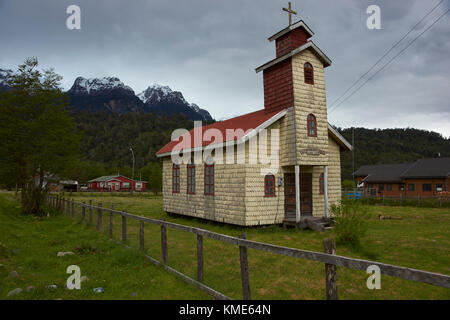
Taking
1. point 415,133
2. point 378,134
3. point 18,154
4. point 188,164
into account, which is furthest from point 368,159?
point 18,154

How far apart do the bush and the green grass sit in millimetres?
6213

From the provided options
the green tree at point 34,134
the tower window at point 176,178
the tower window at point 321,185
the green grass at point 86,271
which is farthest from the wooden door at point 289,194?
the green tree at point 34,134

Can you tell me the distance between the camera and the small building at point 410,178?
3844 centimetres

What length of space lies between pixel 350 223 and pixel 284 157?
191 inches

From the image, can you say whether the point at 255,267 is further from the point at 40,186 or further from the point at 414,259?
the point at 40,186

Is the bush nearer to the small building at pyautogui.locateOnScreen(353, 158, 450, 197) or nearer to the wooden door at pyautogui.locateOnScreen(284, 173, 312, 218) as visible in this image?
the wooden door at pyautogui.locateOnScreen(284, 173, 312, 218)

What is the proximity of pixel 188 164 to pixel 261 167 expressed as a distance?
5.43 metres

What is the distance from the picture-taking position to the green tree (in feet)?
56.2

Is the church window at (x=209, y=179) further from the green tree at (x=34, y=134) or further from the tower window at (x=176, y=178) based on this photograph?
the green tree at (x=34, y=134)

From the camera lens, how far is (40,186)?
18250 millimetres

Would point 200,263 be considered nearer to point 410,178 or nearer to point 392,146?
point 410,178

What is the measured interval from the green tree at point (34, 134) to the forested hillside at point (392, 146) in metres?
67.1

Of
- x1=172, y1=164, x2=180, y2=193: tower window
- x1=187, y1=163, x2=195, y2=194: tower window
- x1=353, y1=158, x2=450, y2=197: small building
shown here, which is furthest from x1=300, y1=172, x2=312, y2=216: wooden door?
x1=353, y1=158, x2=450, y2=197: small building
